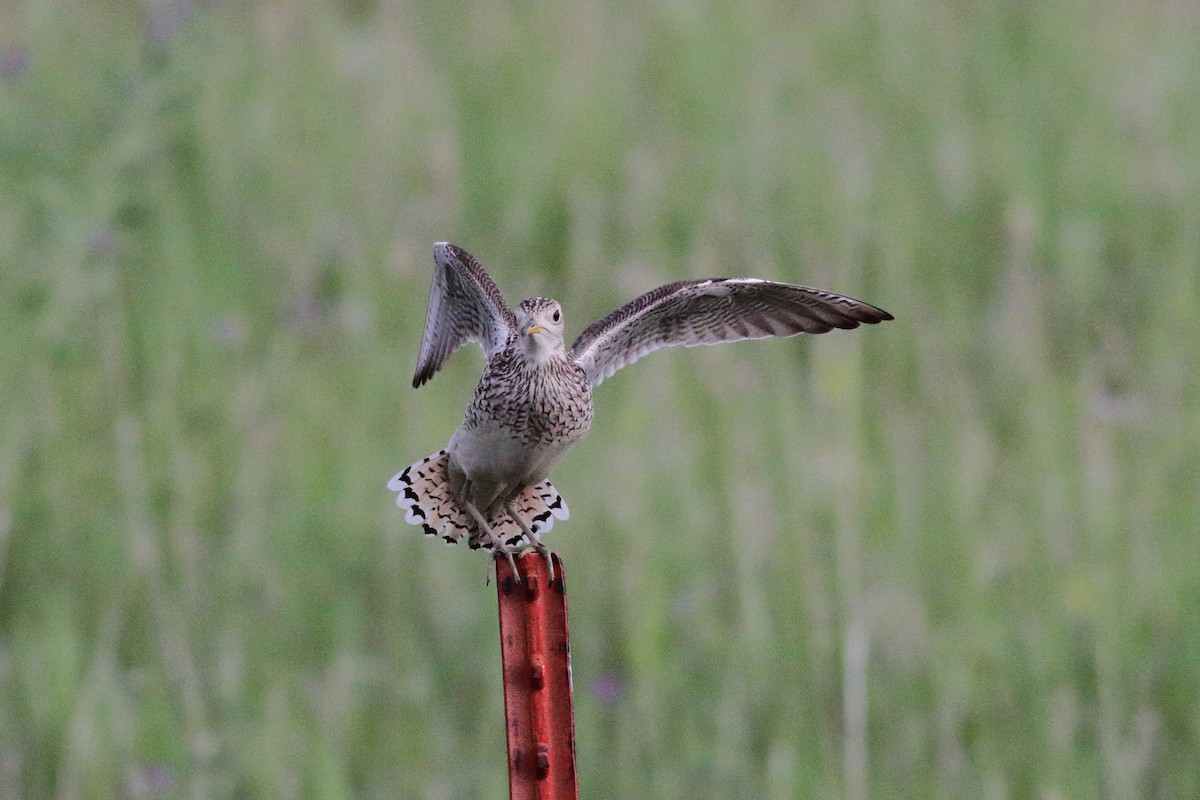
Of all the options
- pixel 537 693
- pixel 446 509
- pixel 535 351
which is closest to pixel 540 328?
pixel 535 351

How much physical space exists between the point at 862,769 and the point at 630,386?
2175mm

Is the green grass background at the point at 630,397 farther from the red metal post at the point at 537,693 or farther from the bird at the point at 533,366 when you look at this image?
the red metal post at the point at 537,693

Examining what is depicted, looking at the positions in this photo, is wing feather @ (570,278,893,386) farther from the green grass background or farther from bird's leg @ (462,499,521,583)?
the green grass background

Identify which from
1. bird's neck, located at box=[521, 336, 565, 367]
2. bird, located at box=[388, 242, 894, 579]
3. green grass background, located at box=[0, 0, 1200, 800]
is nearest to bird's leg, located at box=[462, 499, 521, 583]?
bird, located at box=[388, 242, 894, 579]

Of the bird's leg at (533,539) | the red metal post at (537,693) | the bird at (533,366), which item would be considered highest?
the bird at (533,366)

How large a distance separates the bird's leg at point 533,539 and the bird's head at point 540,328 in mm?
285

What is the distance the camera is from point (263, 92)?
770 centimetres

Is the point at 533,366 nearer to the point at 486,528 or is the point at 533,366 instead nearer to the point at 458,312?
the point at 486,528

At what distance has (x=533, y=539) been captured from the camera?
273 centimetres

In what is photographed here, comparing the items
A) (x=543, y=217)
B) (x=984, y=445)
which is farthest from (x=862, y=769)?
(x=543, y=217)

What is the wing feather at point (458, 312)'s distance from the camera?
121 inches

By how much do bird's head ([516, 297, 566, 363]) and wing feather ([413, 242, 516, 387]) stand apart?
0.20ft

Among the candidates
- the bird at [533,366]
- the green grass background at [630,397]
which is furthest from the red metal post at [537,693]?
the green grass background at [630,397]

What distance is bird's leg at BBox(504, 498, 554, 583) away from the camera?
2.21 meters
